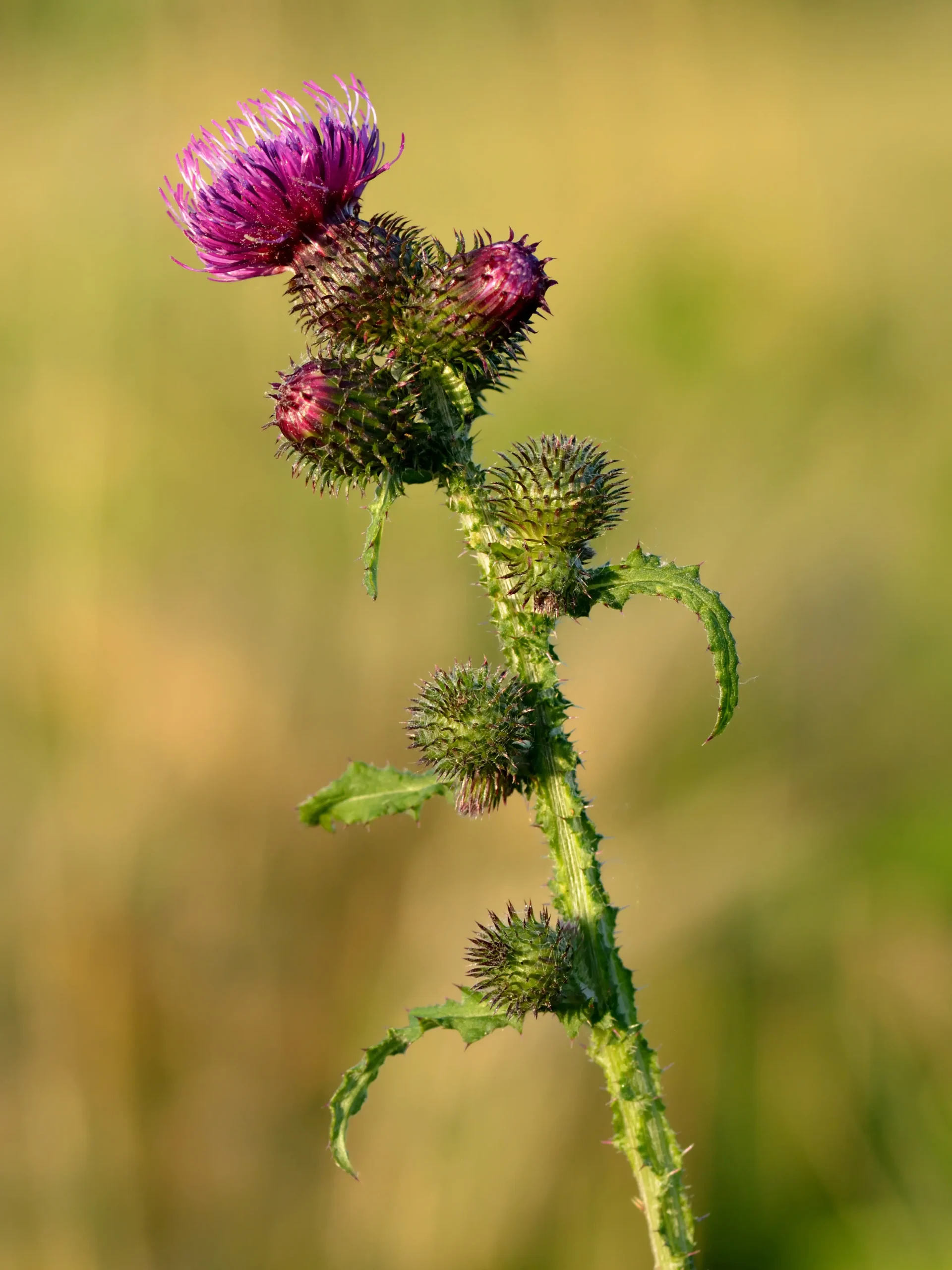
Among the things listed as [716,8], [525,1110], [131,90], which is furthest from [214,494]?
[716,8]

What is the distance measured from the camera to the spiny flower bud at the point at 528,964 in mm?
1938

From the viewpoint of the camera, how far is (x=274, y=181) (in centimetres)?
228

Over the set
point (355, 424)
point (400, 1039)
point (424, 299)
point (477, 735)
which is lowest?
point (400, 1039)

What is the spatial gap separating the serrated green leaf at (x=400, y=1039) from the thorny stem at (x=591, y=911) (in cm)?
20

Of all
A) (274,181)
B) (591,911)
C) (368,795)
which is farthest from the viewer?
(274,181)

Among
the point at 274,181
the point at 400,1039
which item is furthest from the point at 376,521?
the point at 400,1039

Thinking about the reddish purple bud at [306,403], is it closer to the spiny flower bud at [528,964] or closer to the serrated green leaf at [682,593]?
the serrated green leaf at [682,593]

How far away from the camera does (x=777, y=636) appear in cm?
595

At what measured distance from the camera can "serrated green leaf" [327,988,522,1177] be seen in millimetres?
1989

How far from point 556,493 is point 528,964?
90 centimetres

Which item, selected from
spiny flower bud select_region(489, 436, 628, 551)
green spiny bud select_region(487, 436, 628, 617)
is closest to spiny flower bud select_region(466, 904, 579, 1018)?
green spiny bud select_region(487, 436, 628, 617)

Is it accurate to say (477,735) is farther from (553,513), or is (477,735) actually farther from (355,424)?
(355,424)

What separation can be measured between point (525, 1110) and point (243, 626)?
113 inches

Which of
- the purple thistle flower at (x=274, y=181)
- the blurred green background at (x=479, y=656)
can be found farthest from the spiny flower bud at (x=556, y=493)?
the blurred green background at (x=479, y=656)
